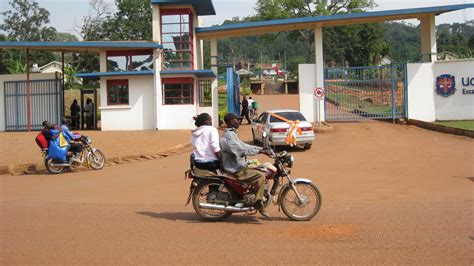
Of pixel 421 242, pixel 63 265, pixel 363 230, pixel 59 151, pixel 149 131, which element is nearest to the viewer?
pixel 63 265

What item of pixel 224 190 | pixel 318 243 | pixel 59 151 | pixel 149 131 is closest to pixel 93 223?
pixel 224 190

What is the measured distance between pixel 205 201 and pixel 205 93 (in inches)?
751

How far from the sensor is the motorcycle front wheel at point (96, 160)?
1454cm

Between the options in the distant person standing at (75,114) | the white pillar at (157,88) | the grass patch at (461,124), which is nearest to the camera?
the grass patch at (461,124)

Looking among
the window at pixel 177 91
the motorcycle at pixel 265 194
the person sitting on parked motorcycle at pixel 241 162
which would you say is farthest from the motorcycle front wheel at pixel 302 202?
the window at pixel 177 91

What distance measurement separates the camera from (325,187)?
35.3 ft

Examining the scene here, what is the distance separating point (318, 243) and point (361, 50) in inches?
2371

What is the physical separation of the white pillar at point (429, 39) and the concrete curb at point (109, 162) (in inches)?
579

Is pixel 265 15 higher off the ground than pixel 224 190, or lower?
higher

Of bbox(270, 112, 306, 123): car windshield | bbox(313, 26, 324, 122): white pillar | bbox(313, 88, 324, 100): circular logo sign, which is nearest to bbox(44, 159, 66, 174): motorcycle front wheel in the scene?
bbox(270, 112, 306, 123): car windshield

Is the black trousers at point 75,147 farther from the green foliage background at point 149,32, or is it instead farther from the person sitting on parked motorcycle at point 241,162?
the green foliage background at point 149,32

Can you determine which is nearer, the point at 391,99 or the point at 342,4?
the point at 391,99

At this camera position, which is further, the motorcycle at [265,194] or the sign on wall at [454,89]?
the sign on wall at [454,89]

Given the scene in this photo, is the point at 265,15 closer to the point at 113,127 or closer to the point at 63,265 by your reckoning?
the point at 113,127
